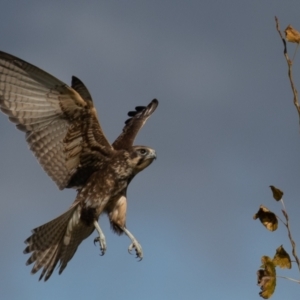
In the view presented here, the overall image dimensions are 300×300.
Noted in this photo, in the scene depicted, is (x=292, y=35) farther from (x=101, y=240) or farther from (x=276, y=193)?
(x=101, y=240)

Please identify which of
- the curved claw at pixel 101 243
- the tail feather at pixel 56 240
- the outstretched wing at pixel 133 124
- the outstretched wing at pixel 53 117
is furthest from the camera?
the outstretched wing at pixel 133 124

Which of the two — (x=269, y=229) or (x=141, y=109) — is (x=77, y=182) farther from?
(x=269, y=229)

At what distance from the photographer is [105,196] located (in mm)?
9195

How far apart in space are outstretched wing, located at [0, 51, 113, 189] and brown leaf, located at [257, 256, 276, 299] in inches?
254

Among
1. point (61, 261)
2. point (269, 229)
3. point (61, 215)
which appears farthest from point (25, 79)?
point (269, 229)

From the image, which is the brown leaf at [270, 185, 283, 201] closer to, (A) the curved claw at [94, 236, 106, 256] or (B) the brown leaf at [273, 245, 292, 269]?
(B) the brown leaf at [273, 245, 292, 269]

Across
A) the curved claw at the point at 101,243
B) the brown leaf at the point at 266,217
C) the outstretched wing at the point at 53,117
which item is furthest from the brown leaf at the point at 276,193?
the outstretched wing at the point at 53,117

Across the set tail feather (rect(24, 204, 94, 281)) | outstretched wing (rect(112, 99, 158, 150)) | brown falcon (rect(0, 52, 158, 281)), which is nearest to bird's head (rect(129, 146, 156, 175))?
brown falcon (rect(0, 52, 158, 281))

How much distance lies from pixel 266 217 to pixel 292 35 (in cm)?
76

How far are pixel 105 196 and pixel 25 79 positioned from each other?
1772mm

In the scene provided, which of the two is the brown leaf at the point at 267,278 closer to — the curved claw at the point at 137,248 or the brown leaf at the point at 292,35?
the brown leaf at the point at 292,35

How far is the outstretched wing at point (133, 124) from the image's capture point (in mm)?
10100

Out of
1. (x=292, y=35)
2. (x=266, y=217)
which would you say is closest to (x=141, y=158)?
(x=292, y=35)

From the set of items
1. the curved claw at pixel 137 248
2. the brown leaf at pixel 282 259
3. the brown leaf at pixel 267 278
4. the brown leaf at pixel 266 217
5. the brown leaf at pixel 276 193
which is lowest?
the curved claw at pixel 137 248
